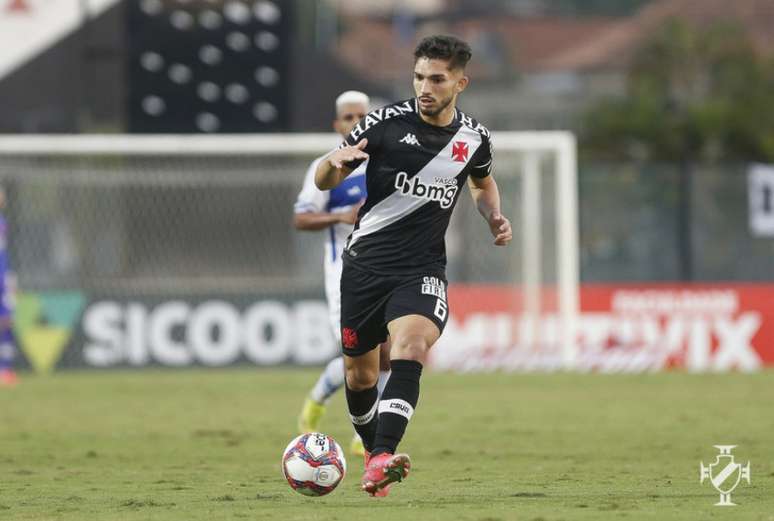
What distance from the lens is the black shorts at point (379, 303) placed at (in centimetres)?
849

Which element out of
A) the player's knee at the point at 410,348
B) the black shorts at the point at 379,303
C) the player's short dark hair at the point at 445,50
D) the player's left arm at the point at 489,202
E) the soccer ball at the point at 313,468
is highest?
the player's short dark hair at the point at 445,50

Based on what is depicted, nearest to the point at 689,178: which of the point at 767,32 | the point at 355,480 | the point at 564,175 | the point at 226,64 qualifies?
the point at 564,175

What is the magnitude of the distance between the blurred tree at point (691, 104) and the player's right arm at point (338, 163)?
32.3 metres

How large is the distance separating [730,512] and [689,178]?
636 inches

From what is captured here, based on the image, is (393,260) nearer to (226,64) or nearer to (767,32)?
(226,64)

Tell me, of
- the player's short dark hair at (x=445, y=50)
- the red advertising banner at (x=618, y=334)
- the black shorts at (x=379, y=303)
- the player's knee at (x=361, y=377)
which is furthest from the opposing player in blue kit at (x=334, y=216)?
the red advertising banner at (x=618, y=334)

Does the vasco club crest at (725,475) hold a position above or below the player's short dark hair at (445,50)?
below

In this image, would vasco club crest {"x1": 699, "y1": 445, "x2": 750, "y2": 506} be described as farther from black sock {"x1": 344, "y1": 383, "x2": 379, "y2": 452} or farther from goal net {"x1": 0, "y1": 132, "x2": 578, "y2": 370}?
goal net {"x1": 0, "y1": 132, "x2": 578, "y2": 370}

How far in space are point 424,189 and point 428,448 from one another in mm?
3458

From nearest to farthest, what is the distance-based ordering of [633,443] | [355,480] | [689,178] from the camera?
[355,480], [633,443], [689,178]

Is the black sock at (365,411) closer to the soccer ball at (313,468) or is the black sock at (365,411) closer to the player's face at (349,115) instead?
the soccer ball at (313,468)

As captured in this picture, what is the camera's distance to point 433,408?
15586 mm

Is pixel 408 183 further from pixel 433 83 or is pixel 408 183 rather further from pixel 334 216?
pixel 334 216

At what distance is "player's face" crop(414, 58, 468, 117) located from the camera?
8469 millimetres
